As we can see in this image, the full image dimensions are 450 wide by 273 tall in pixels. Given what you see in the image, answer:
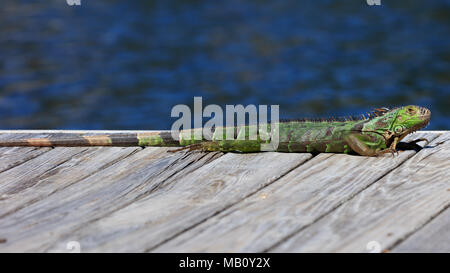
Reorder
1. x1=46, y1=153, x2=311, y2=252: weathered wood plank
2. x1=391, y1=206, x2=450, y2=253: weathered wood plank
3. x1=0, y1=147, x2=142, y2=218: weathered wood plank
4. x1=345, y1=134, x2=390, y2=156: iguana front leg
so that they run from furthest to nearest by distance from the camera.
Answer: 1. x1=345, y1=134, x2=390, y2=156: iguana front leg
2. x1=0, y1=147, x2=142, y2=218: weathered wood plank
3. x1=46, y1=153, x2=311, y2=252: weathered wood plank
4. x1=391, y1=206, x2=450, y2=253: weathered wood plank

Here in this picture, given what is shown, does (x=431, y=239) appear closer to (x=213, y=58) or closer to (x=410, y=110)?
(x=410, y=110)

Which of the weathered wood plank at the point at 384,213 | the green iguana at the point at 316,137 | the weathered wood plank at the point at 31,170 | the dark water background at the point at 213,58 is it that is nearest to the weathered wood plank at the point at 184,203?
the green iguana at the point at 316,137

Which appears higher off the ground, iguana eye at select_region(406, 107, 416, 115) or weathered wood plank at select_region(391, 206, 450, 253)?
iguana eye at select_region(406, 107, 416, 115)

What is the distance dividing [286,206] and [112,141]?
1.86m

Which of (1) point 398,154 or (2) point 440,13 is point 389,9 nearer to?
(2) point 440,13

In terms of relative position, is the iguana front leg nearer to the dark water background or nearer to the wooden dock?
the wooden dock

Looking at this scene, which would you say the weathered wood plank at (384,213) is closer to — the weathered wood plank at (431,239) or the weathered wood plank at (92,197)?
the weathered wood plank at (431,239)

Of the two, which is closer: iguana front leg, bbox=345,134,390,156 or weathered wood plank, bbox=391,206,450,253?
weathered wood plank, bbox=391,206,450,253

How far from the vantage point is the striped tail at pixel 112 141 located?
194 inches

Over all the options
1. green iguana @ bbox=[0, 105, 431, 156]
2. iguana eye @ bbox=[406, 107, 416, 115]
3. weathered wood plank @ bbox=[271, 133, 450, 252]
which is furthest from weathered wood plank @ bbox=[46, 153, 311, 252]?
iguana eye @ bbox=[406, 107, 416, 115]

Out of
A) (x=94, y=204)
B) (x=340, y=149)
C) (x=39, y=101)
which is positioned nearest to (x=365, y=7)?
(x=39, y=101)

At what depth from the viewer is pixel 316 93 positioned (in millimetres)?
14562

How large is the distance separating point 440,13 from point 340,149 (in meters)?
14.5

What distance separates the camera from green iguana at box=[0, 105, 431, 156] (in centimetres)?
465
